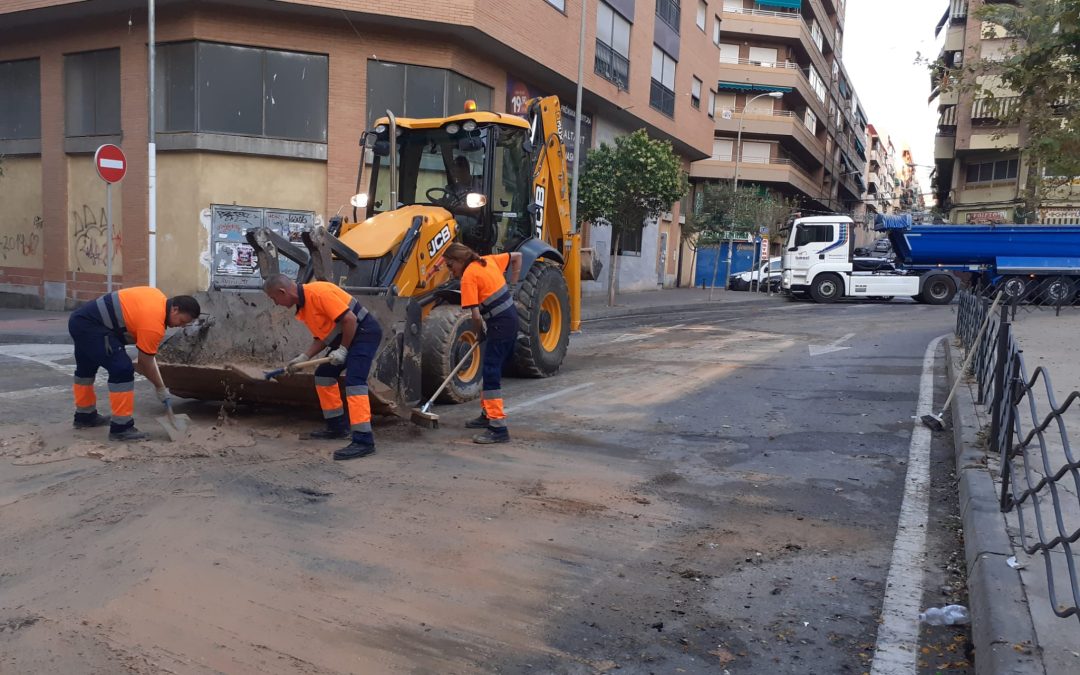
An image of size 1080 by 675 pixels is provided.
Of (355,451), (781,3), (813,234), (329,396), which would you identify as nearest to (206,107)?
(329,396)

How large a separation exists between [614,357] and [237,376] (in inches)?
256

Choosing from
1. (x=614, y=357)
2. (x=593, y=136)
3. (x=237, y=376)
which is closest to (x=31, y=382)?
(x=237, y=376)

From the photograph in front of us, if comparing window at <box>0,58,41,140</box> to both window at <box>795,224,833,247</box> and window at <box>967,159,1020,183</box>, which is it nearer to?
window at <box>795,224,833,247</box>

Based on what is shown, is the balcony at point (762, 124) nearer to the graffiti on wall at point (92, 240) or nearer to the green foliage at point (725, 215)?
the green foliage at point (725, 215)

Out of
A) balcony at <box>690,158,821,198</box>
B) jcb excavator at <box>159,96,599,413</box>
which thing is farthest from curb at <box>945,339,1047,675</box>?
balcony at <box>690,158,821,198</box>

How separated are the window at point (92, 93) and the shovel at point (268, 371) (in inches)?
578

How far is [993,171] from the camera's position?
1613 inches

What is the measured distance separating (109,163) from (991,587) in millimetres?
13329

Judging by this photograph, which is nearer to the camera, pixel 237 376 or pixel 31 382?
pixel 237 376

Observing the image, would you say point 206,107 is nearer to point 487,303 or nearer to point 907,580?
point 487,303

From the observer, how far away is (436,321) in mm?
Result: 7727

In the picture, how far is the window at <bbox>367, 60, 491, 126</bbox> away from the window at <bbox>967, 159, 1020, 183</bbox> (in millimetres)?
30984

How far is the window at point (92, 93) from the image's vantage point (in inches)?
733

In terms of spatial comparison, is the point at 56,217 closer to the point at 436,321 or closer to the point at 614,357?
the point at 614,357
